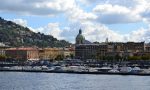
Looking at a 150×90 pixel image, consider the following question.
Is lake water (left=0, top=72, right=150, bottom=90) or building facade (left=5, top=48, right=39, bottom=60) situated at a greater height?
building facade (left=5, top=48, right=39, bottom=60)

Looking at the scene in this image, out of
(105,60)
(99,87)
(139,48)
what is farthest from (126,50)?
(99,87)

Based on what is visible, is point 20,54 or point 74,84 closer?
point 74,84

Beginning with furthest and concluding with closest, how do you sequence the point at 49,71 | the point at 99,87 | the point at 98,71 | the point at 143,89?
the point at 49,71 < the point at 98,71 < the point at 99,87 < the point at 143,89

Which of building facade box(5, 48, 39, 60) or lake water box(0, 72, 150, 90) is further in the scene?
building facade box(5, 48, 39, 60)

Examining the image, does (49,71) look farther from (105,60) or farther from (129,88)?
(129,88)

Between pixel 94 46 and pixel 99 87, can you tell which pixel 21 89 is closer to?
pixel 99 87

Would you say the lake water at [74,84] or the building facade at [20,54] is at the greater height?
the building facade at [20,54]

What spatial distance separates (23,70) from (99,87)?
54.7 meters

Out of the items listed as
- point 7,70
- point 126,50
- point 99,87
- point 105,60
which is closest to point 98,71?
point 7,70

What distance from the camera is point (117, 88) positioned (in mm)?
61562

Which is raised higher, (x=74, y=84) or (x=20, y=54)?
(x=20, y=54)

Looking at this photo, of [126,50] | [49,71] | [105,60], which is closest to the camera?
[49,71]

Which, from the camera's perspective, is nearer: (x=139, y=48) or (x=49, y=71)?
(x=49, y=71)

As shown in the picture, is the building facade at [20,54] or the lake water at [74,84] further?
the building facade at [20,54]
